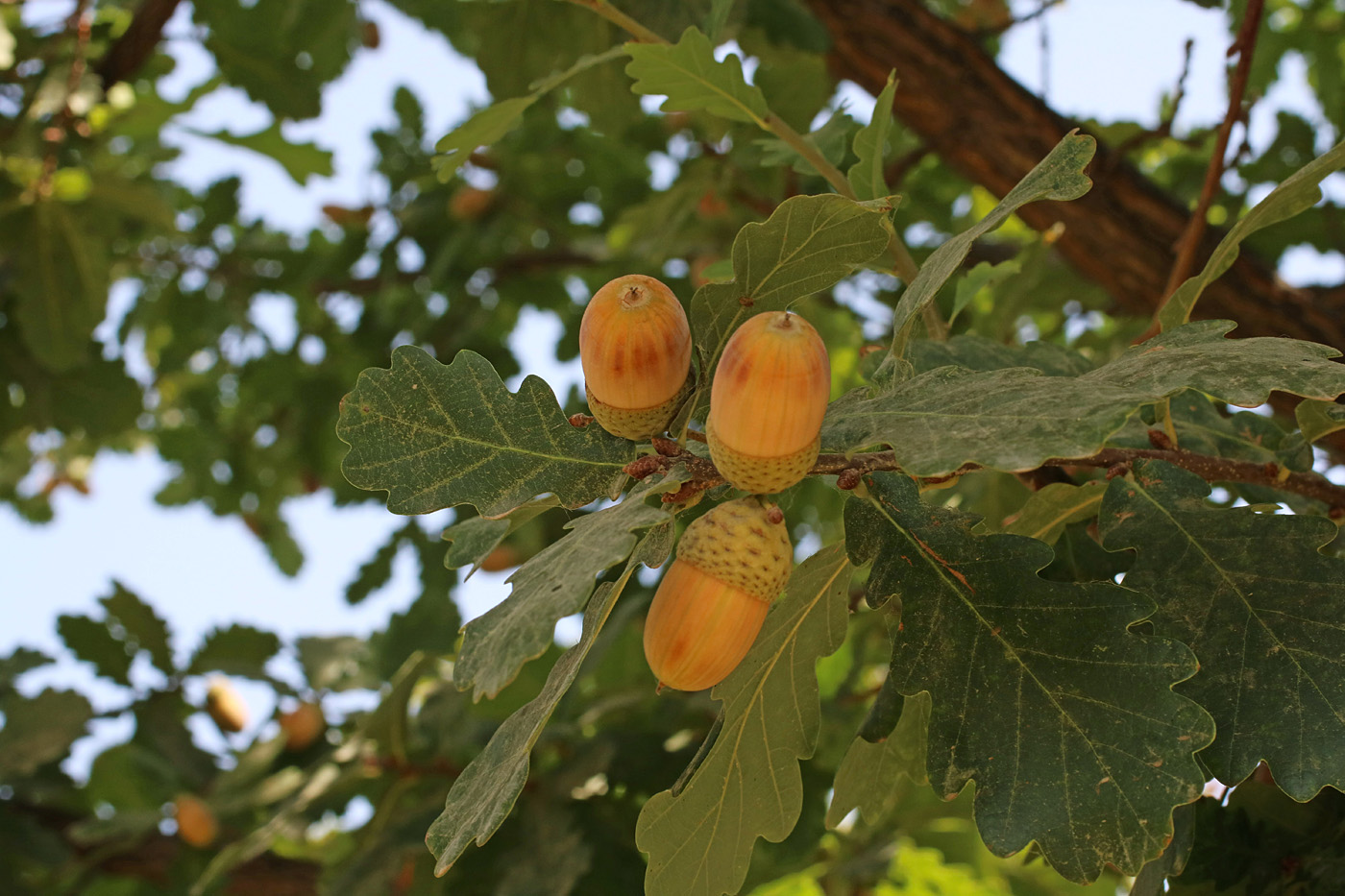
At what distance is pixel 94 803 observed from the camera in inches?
120

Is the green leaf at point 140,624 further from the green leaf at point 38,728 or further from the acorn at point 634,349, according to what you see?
the acorn at point 634,349

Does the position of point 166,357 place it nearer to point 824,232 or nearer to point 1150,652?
point 824,232

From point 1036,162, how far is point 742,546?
165cm

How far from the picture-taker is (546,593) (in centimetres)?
71

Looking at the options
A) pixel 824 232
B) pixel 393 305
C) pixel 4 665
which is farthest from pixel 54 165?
pixel 824 232

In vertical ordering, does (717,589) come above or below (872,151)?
below

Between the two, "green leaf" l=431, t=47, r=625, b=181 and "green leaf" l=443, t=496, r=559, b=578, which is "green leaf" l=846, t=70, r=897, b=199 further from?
"green leaf" l=443, t=496, r=559, b=578

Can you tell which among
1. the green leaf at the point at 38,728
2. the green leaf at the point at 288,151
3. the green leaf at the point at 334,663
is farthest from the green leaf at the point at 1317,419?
the green leaf at the point at 288,151

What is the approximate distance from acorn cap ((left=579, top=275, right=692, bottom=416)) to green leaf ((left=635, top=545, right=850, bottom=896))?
0.82 ft

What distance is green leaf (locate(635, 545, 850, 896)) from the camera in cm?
95

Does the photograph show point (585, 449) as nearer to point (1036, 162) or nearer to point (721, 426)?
point (721, 426)

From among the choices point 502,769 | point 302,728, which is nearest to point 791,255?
point 502,769

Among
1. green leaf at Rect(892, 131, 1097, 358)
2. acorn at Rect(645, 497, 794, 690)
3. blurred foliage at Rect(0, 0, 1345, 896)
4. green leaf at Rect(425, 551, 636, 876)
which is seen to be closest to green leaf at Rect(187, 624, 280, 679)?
blurred foliage at Rect(0, 0, 1345, 896)

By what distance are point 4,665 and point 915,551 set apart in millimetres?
2614
